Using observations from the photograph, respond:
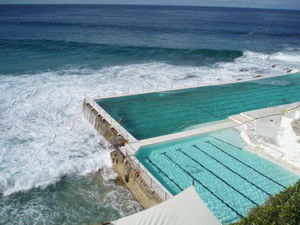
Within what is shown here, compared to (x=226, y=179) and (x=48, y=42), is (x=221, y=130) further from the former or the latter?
(x=48, y=42)

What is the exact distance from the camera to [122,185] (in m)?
10.1

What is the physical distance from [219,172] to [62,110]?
10451 millimetres

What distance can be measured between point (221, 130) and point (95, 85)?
11.1 meters

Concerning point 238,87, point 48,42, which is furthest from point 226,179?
point 48,42

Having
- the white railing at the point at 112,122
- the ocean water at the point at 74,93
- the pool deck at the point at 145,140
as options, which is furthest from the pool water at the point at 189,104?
the ocean water at the point at 74,93

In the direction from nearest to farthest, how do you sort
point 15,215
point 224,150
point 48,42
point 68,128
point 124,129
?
1. point 15,215
2. point 224,150
3. point 124,129
4. point 68,128
5. point 48,42

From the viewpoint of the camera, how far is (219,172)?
984 cm

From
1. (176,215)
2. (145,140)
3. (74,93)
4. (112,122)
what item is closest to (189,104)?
(112,122)

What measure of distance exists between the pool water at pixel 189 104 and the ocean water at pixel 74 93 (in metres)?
2.05

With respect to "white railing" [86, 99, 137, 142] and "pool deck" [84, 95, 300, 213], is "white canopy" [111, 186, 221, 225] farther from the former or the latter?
"white railing" [86, 99, 137, 142]

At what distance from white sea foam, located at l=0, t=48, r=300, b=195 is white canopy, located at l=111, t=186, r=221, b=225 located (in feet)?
18.2

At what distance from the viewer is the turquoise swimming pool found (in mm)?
8484

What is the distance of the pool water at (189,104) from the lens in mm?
13602

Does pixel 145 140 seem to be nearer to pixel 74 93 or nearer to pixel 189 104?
pixel 189 104
